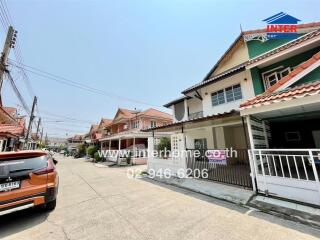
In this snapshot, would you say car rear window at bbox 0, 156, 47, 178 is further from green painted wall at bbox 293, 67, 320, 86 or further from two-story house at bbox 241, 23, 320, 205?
green painted wall at bbox 293, 67, 320, 86

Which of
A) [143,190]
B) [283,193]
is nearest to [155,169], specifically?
[143,190]

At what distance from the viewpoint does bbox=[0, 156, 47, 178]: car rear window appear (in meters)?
3.73

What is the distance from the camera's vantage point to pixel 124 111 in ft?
86.8

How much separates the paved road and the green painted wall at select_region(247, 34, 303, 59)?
9510mm

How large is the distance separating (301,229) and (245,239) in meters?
1.34

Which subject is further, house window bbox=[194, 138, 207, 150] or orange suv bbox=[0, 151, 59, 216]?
house window bbox=[194, 138, 207, 150]

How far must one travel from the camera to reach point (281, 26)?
923 centimetres

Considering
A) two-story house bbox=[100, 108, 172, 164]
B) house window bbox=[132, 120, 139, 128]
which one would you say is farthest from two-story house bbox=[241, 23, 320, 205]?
house window bbox=[132, 120, 139, 128]

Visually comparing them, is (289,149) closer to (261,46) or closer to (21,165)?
(21,165)

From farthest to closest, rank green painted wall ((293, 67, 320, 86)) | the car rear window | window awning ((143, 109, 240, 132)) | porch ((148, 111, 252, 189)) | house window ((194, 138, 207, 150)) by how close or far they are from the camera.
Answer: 1. house window ((194, 138, 207, 150))
2. porch ((148, 111, 252, 189))
3. window awning ((143, 109, 240, 132))
4. green painted wall ((293, 67, 320, 86))
5. the car rear window

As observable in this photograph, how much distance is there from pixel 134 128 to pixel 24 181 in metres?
19.6

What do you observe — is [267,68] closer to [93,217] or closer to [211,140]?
[211,140]

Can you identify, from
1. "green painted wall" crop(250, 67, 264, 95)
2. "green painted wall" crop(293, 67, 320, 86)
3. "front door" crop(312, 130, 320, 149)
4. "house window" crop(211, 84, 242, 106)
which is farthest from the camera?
"house window" crop(211, 84, 242, 106)

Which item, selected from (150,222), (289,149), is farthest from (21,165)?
(289,149)
